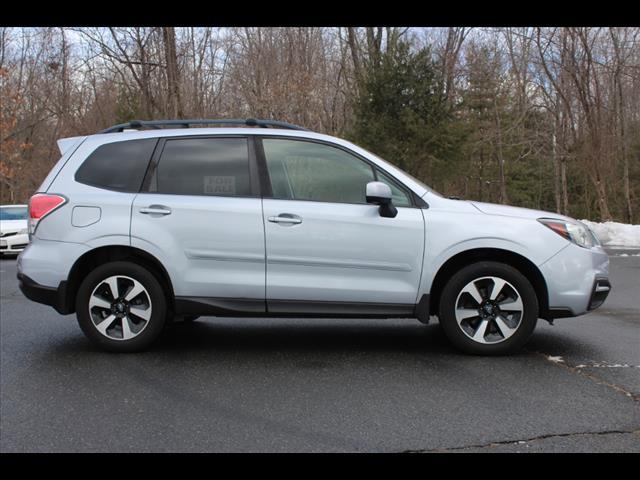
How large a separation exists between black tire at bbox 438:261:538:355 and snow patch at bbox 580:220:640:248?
13.4 m

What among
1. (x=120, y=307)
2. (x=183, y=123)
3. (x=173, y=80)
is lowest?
(x=120, y=307)

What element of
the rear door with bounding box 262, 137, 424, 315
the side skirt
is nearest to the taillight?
the side skirt

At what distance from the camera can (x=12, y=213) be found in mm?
16094

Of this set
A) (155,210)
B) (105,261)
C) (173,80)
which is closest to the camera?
(155,210)

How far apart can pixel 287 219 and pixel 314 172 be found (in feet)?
1.68

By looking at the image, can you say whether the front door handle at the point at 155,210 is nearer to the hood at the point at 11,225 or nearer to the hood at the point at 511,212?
the hood at the point at 511,212

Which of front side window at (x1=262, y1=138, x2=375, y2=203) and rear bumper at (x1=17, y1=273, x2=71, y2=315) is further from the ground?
front side window at (x1=262, y1=138, x2=375, y2=203)

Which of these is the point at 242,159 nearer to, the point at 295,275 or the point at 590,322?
the point at 295,275

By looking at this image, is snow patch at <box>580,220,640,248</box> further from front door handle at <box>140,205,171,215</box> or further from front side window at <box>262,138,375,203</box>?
front door handle at <box>140,205,171,215</box>

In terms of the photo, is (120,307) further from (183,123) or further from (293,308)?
(183,123)

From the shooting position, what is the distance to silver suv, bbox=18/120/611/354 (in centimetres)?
464

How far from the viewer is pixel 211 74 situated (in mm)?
30312

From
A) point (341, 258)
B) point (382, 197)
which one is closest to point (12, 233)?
point (341, 258)

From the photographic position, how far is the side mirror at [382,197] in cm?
453
